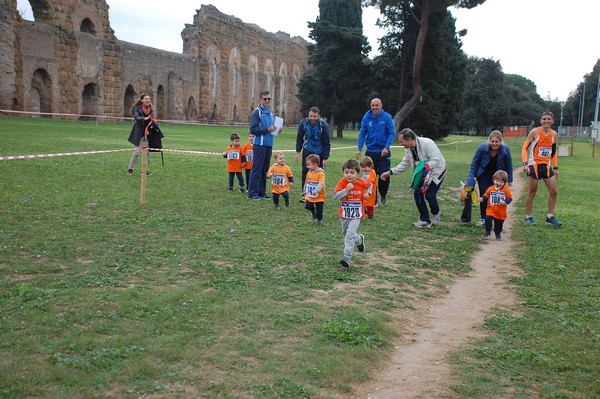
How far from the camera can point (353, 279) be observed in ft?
20.9

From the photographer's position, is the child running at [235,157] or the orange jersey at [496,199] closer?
the orange jersey at [496,199]

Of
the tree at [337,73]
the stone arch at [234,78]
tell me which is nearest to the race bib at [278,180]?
the tree at [337,73]

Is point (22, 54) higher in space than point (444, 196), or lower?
higher

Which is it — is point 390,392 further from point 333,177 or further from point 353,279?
point 333,177

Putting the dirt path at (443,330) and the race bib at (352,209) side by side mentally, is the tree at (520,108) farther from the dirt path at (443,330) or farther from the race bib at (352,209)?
the race bib at (352,209)

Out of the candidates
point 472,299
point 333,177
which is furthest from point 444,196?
point 472,299

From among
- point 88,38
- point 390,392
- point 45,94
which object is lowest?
point 390,392

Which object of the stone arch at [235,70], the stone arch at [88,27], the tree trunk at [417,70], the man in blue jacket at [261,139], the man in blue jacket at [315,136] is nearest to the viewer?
the man in blue jacket at [315,136]

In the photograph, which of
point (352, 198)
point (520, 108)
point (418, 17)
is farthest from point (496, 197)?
point (520, 108)

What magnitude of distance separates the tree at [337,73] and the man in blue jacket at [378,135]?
32.5 m

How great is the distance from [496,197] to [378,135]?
261 centimetres

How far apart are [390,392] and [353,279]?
250 cm

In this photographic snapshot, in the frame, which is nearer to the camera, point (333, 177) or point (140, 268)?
point (140, 268)

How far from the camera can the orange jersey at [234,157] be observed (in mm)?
12070
